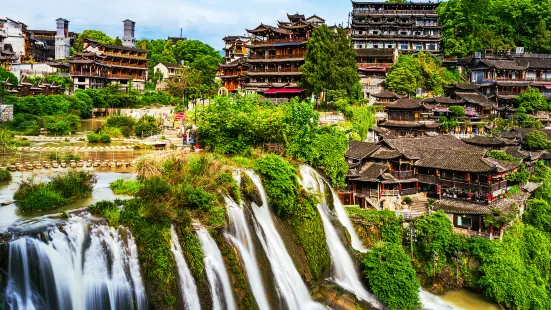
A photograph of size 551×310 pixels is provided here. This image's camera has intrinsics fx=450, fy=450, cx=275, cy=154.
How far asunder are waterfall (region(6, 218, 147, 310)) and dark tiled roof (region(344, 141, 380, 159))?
913 inches

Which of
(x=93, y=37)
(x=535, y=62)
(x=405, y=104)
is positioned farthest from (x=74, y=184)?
(x=93, y=37)

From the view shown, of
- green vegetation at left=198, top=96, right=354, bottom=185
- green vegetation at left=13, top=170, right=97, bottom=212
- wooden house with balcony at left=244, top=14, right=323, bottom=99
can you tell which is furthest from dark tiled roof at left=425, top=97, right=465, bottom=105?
green vegetation at left=13, top=170, right=97, bottom=212

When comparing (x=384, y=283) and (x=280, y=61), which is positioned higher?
(x=280, y=61)

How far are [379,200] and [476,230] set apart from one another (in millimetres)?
7109

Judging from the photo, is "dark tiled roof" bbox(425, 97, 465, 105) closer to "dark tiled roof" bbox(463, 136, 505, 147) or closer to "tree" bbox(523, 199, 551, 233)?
"dark tiled roof" bbox(463, 136, 505, 147)

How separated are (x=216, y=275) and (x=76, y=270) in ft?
17.5

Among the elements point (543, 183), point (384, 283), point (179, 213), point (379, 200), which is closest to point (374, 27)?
point (543, 183)

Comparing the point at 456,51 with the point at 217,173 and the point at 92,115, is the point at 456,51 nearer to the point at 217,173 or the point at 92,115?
the point at 92,115

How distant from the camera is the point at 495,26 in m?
76.6

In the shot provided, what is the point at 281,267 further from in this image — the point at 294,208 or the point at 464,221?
the point at 464,221

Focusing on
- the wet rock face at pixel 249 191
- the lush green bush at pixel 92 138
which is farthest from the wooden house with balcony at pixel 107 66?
the wet rock face at pixel 249 191

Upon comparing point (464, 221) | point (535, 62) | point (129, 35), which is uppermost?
point (129, 35)

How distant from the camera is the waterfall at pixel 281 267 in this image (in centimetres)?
2022

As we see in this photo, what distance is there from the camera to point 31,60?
80875 mm
